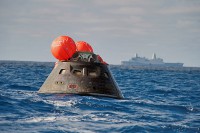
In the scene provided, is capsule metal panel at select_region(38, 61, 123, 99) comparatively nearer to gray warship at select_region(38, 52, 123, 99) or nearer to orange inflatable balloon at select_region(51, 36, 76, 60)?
gray warship at select_region(38, 52, 123, 99)

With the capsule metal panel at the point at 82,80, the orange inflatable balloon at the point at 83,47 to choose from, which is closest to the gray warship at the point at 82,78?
the capsule metal panel at the point at 82,80

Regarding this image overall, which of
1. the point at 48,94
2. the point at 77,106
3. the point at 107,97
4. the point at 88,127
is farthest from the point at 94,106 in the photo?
the point at 88,127

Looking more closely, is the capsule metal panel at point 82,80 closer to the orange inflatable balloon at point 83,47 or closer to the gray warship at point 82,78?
the gray warship at point 82,78

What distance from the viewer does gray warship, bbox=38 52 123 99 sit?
15125mm

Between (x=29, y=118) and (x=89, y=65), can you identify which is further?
(x=89, y=65)

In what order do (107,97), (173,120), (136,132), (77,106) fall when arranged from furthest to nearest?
(107,97) < (77,106) < (173,120) < (136,132)

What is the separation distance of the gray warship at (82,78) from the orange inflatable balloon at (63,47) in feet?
0.82

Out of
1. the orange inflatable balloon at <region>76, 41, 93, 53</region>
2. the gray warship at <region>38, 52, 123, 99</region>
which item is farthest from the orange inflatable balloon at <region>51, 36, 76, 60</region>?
the orange inflatable balloon at <region>76, 41, 93, 53</region>

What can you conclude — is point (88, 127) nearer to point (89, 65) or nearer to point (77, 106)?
point (77, 106)

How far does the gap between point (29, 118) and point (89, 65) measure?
5.61 meters

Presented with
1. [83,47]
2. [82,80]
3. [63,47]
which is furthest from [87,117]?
[83,47]

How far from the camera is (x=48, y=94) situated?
15.4m

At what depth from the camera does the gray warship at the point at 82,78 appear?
15.1 metres

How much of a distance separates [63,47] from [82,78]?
1.56 metres
